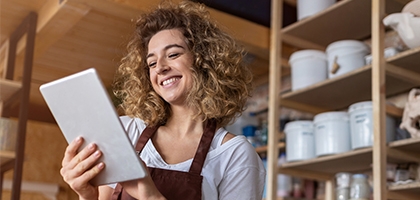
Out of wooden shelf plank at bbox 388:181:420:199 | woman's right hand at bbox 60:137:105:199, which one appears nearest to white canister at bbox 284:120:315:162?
wooden shelf plank at bbox 388:181:420:199

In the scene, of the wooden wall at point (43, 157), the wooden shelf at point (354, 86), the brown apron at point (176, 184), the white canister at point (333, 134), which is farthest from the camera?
the wooden wall at point (43, 157)

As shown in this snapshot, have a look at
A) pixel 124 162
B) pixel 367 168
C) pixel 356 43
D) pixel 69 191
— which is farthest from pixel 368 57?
pixel 69 191

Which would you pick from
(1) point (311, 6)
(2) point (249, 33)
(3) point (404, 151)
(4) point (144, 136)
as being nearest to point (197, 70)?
(4) point (144, 136)

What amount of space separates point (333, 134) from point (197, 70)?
99 centimetres

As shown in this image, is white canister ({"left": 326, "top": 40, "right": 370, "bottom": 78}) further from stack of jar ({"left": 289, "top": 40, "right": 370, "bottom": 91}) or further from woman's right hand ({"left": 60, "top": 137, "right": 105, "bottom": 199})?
woman's right hand ({"left": 60, "top": 137, "right": 105, "bottom": 199})

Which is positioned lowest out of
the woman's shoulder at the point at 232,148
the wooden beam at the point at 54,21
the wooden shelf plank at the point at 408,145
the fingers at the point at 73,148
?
the fingers at the point at 73,148

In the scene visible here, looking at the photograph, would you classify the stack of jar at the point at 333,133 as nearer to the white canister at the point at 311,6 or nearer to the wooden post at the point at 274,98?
the wooden post at the point at 274,98

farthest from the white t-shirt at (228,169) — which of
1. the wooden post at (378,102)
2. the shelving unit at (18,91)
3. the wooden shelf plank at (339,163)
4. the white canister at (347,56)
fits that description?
the shelving unit at (18,91)

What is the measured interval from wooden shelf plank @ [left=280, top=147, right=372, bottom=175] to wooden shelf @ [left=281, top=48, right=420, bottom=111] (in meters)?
0.27

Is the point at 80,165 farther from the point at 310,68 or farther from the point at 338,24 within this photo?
the point at 338,24

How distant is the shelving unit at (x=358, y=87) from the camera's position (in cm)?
179

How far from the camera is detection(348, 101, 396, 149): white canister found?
187 centimetres

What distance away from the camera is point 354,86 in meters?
2.12

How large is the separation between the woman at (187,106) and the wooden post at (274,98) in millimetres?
983
